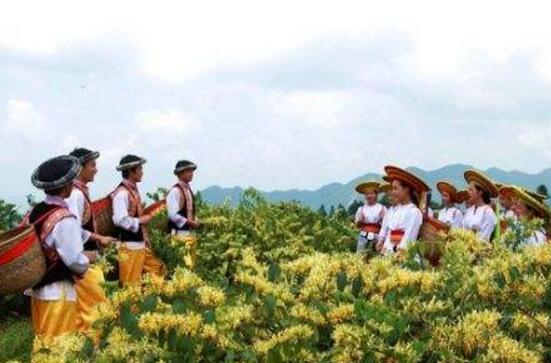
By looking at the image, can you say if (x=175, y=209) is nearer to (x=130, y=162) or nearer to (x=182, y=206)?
(x=182, y=206)

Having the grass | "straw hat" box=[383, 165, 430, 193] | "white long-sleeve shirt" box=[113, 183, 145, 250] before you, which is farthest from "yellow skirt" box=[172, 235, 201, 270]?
"straw hat" box=[383, 165, 430, 193]

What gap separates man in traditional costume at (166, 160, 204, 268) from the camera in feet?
37.9

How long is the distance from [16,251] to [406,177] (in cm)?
427

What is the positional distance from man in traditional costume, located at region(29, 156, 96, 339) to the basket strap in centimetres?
19

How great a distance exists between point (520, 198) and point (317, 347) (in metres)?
5.88

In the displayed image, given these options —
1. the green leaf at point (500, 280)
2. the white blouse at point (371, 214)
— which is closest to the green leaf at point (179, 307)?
the green leaf at point (500, 280)

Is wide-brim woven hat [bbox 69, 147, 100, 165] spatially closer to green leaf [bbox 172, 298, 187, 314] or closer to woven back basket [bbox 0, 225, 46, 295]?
woven back basket [bbox 0, 225, 46, 295]

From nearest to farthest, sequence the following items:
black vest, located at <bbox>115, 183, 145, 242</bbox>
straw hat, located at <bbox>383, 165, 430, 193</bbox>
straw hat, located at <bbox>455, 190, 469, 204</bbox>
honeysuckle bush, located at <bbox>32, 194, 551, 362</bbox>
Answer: honeysuckle bush, located at <bbox>32, 194, 551, 362</bbox>, straw hat, located at <bbox>383, 165, 430, 193</bbox>, black vest, located at <bbox>115, 183, 145, 242</bbox>, straw hat, located at <bbox>455, 190, 469, 204</bbox>

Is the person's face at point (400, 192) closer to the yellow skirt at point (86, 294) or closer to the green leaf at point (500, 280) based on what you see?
the yellow skirt at point (86, 294)

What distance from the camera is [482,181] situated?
1111cm

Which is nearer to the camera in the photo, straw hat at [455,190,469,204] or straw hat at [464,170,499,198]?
straw hat at [464,170,499,198]

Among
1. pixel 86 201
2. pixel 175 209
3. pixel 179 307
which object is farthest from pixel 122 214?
pixel 179 307

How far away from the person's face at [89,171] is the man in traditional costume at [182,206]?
2070mm

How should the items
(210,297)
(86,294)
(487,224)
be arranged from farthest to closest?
(487,224) < (86,294) < (210,297)
